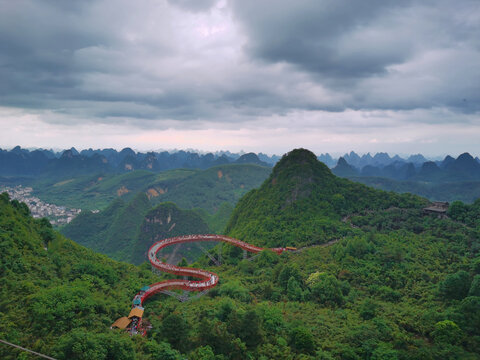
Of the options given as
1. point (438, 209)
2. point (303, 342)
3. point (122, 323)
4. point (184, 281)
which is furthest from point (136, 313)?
point (438, 209)

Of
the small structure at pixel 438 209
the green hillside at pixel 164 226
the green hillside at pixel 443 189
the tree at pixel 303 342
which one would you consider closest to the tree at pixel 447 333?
the tree at pixel 303 342

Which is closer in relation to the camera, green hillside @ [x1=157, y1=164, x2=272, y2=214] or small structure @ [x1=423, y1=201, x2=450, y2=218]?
small structure @ [x1=423, y1=201, x2=450, y2=218]

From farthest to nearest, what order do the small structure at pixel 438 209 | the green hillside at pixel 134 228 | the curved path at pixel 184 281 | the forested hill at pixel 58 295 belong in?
the green hillside at pixel 134 228 < the small structure at pixel 438 209 < the curved path at pixel 184 281 < the forested hill at pixel 58 295

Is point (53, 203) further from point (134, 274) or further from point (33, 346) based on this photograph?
point (33, 346)

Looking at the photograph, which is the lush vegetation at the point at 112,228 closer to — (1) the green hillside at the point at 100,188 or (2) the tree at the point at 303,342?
(1) the green hillside at the point at 100,188

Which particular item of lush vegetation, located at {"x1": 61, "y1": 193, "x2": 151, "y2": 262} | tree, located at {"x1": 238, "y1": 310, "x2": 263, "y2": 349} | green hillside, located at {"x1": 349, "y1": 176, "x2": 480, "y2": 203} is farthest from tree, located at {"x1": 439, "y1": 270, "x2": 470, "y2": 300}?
green hillside, located at {"x1": 349, "y1": 176, "x2": 480, "y2": 203}

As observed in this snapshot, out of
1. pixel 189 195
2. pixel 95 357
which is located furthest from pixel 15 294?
pixel 189 195

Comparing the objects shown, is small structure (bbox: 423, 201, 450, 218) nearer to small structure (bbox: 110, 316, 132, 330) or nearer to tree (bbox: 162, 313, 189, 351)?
tree (bbox: 162, 313, 189, 351)
